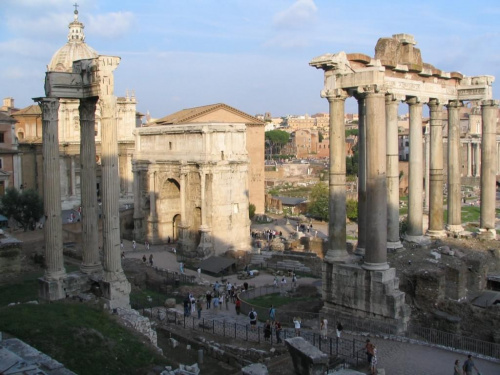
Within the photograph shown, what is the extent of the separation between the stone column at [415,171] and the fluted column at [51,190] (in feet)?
35.6

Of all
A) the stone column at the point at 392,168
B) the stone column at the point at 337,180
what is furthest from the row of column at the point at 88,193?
the stone column at the point at 392,168

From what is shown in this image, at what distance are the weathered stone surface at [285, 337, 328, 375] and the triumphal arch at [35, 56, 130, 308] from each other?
770cm

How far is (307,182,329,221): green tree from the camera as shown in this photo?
5334 centimetres

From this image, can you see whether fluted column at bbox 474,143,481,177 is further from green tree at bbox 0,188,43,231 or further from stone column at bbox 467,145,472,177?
green tree at bbox 0,188,43,231

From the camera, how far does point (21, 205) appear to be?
35.9m

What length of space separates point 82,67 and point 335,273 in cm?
944

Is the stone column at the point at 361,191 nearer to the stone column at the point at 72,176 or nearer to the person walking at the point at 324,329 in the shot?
the person walking at the point at 324,329

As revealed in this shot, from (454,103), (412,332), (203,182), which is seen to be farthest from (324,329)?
(203,182)

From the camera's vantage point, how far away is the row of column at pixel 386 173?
1430 cm

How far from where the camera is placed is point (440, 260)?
1689 centimetres

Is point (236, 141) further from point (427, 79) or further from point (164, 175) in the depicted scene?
point (427, 79)

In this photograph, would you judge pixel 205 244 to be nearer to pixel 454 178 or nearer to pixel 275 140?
pixel 454 178

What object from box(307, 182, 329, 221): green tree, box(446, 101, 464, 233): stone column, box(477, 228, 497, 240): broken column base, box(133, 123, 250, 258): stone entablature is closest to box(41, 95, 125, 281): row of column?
box(446, 101, 464, 233): stone column

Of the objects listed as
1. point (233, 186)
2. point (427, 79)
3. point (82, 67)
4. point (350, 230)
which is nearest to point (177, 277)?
point (233, 186)
